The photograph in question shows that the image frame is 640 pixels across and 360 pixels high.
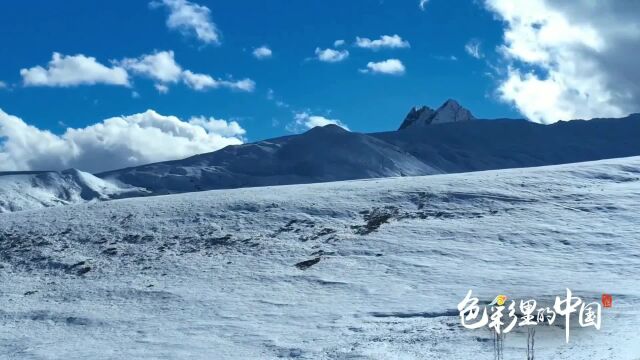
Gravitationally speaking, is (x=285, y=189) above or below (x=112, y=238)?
above

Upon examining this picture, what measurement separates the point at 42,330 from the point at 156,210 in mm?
14946

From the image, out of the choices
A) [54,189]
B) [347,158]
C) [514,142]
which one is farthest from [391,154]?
[54,189]

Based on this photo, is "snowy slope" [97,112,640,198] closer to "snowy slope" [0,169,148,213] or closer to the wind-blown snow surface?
"snowy slope" [0,169,148,213]

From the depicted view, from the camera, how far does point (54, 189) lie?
144 metres

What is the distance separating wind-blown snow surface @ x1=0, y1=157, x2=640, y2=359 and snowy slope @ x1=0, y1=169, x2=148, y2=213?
9792 centimetres

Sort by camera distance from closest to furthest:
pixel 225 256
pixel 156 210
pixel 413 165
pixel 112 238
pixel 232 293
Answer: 1. pixel 232 293
2. pixel 225 256
3. pixel 112 238
4. pixel 156 210
5. pixel 413 165

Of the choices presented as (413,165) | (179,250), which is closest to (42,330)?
(179,250)

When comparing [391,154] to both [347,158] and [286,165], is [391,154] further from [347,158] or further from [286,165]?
[286,165]

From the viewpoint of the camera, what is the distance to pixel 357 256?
32.8 meters

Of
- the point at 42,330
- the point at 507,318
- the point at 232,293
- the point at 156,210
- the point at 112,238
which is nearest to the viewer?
the point at 507,318

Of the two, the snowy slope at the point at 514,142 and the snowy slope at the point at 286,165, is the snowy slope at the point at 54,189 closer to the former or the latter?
the snowy slope at the point at 286,165

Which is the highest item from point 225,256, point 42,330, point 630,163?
point 630,163

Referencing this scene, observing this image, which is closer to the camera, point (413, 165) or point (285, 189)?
point (285, 189)

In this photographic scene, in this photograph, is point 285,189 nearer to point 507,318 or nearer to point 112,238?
point 112,238
